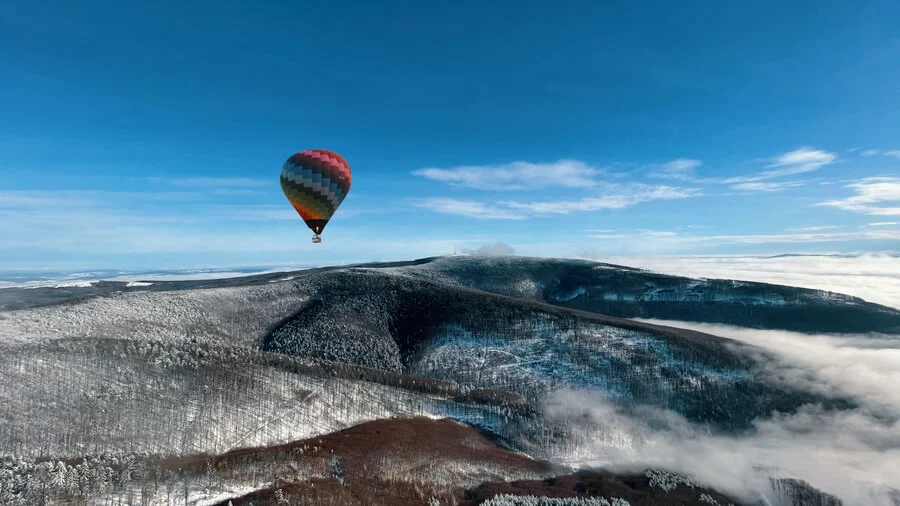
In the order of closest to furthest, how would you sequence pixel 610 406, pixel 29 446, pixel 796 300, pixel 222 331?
pixel 29 446 → pixel 610 406 → pixel 222 331 → pixel 796 300

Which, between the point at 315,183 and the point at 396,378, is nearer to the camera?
the point at 315,183

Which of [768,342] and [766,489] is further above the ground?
[768,342]

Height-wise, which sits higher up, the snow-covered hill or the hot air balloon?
the hot air balloon

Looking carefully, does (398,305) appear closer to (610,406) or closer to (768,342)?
(610,406)

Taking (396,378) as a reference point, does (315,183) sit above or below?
above

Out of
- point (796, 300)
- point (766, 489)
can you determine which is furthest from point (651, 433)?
point (796, 300)

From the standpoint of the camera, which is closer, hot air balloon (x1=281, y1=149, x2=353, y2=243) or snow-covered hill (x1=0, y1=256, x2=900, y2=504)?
snow-covered hill (x1=0, y1=256, x2=900, y2=504)

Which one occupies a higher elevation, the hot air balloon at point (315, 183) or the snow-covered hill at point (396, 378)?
the hot air balloon at point (315, 183)

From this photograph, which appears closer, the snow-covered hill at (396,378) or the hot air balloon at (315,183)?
the snow-covered hill at (396,378)
